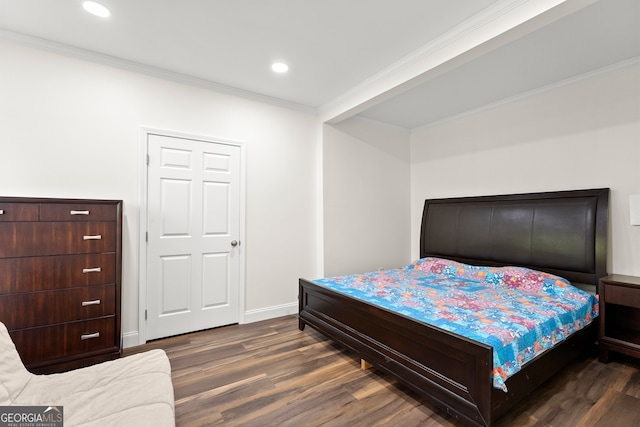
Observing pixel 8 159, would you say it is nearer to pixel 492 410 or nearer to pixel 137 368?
pixel 137 368

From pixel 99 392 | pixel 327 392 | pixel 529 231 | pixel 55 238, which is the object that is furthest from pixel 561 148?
pixel 55 238

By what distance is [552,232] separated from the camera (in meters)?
3.09

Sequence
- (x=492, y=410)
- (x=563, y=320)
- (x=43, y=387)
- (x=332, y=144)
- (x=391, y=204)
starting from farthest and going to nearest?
(x=391, y=204), (x=332, y=144), (x=563, y=320), (x=492, y=410), (x=43, y=387)

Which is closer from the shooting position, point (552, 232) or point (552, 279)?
point (552, 279)

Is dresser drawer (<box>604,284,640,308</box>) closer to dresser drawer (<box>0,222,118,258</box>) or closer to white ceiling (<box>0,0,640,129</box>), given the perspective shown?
white ceiling (<box>0,0,640,129</box>)

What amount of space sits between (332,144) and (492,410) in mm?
3277

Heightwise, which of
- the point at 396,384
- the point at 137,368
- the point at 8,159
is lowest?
the point at 396,384

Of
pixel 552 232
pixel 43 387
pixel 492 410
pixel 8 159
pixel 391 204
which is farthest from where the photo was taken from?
pixel 391 204

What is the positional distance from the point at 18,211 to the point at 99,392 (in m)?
1.61

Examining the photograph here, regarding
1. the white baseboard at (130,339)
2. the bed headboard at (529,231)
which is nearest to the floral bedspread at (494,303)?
the bed headboard at (529,231)

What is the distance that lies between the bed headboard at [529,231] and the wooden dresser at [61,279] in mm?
3821

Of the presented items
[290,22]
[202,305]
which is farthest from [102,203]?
[290,22]

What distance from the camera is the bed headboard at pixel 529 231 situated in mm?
2844

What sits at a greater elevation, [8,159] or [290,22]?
[290,22]
